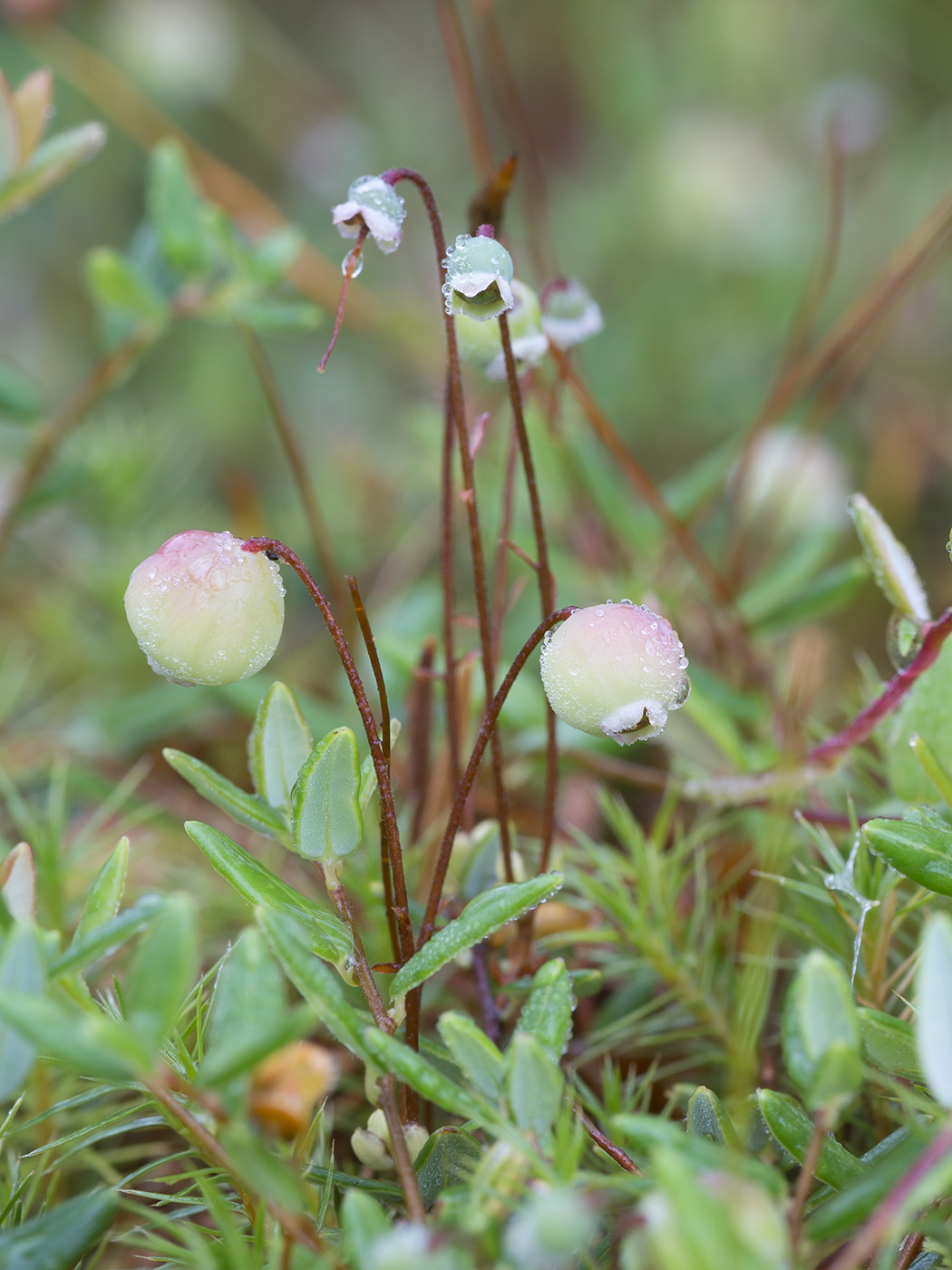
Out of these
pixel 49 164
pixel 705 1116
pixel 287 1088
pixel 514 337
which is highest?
pixel 49 164

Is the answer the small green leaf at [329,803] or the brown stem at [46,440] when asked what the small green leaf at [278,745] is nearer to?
the small green leaf at [329,803]

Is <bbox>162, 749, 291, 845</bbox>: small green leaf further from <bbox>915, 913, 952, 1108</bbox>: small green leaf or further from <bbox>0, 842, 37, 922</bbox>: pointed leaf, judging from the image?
<bbox>915, 913, 952, 1108</bbox>: small green leaf

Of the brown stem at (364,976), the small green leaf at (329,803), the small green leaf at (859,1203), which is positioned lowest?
the small green leaf at (859,1203)

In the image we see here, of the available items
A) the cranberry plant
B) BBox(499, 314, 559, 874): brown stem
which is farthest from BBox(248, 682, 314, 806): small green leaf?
BBox(499, 314, 559, 874): brown stem

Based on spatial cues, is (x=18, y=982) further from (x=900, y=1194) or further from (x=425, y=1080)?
(x=900, y=1194)

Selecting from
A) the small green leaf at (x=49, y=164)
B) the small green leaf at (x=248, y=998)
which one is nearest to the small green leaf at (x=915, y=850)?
the small green leaf at (x=248, y=998)

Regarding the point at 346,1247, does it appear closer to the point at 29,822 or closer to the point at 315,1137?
the point at 315,1137

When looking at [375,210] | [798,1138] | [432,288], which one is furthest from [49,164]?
[432,288]
